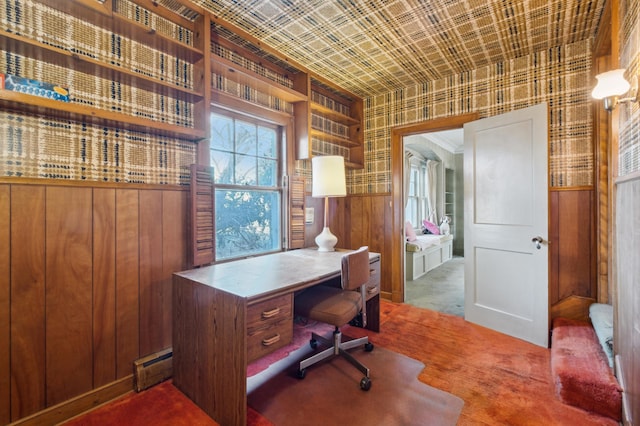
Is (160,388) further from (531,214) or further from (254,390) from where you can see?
(531,214)

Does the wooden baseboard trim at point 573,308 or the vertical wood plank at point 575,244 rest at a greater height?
the vertical wood plank at point 575,244

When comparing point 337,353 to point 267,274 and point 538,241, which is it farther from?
point 538,241

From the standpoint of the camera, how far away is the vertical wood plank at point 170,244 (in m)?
1.92

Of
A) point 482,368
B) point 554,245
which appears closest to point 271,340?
point 482,368

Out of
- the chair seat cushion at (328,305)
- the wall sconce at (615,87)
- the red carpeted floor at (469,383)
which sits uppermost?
the wall sconce at (615,87)

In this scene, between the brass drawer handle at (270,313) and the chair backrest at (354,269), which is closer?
the brass drawer handle at (270,313)

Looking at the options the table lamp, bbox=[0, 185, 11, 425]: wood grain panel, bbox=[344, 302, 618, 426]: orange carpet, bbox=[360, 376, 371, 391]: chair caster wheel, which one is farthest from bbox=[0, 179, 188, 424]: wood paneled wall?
bbox=[344, 302, 618, 426]: orange carpet

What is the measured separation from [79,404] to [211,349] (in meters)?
0.82

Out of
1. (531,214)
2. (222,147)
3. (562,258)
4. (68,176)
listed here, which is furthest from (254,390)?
(562,258)

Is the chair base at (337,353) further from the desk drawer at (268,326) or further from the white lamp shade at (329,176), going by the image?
the white lamp shade at (329,176)

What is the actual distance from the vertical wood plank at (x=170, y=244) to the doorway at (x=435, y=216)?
2565mm

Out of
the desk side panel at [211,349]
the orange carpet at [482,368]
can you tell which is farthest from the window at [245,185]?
the orange carpet at [482,368]

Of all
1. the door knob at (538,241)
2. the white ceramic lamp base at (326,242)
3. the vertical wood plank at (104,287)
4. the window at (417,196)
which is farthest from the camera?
the window at (417,196)

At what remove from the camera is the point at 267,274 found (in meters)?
1.80
